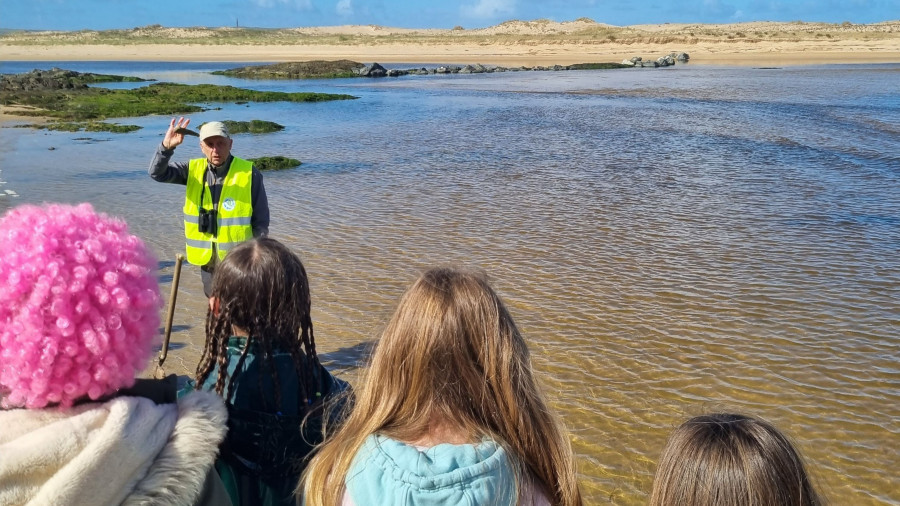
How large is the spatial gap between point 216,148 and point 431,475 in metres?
3.66

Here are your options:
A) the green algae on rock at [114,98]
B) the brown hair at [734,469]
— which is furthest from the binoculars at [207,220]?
the green algae on rock at [114,98]

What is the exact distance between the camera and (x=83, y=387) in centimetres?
176

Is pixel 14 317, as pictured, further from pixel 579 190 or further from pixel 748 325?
pixel 579 190

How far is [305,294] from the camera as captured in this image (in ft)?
9.34

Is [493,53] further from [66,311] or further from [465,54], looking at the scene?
[66,311]

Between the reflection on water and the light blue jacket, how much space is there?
258 cm

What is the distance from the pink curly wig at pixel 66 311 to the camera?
171cm

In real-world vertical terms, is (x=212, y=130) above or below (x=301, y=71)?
below

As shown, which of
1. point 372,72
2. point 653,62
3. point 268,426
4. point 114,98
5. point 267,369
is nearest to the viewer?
point 268,426

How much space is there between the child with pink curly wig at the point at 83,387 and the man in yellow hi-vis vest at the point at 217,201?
A: 306 cm

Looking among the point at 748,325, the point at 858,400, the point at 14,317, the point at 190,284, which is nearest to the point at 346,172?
the point at 190,284

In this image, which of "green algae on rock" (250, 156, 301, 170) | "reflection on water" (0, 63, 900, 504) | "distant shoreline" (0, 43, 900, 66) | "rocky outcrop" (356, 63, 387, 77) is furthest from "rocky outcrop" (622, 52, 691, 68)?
"green algae on rock" (250, 156, 301, 170)

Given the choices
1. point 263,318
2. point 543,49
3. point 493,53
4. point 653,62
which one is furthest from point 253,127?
point 543,49

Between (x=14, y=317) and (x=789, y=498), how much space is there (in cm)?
199
